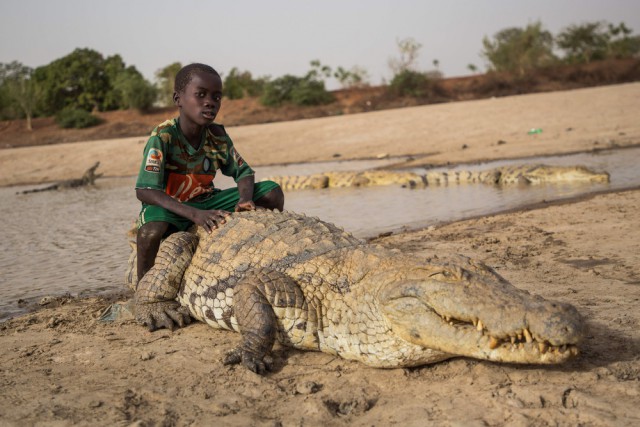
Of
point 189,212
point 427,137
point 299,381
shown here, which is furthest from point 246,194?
point 427,137

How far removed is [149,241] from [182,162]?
628mm

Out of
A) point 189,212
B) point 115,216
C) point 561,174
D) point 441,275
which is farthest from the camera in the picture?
point 561,174

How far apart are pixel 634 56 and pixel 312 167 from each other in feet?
94.5

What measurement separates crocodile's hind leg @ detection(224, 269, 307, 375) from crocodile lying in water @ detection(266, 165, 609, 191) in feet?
24.9

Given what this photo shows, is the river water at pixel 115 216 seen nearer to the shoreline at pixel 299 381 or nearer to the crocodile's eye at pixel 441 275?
the shoreline at pixel 299 381

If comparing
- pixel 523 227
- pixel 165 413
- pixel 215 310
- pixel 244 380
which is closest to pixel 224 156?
pixel 215 310

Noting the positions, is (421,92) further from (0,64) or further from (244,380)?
(244,380)

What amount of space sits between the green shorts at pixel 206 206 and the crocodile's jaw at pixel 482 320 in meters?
1.85

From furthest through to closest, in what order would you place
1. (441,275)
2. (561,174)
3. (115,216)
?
(561,174)
(115,216)
(441,275)

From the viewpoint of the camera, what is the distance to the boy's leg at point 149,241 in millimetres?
4219

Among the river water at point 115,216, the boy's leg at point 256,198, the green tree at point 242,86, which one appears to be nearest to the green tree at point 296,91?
the green tree at point 242,86

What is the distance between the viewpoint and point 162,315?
13.3 ft

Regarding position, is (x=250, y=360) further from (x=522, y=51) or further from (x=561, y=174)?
(x=522, y=51)

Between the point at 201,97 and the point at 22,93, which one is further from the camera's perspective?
the point at 22,93
